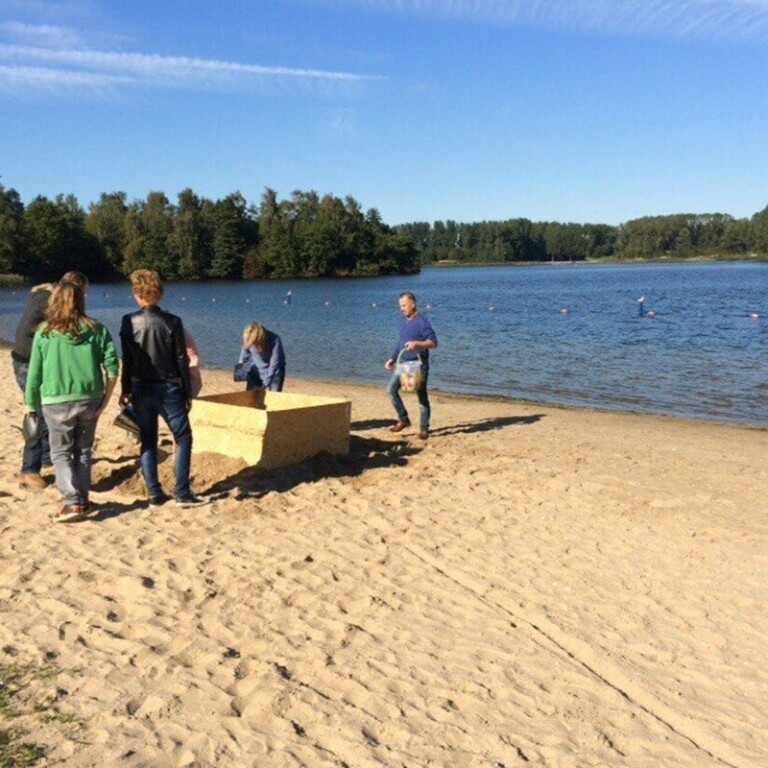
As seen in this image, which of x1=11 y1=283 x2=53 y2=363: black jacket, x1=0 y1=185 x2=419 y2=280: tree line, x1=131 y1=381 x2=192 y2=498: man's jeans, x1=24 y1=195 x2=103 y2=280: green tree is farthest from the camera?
x1=0 y1=185 x2=419 y2=280: tree line

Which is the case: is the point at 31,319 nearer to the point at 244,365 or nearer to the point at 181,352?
the point at 181,352

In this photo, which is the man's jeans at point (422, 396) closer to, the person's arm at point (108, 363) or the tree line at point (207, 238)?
the person's arm at point (108, 363)

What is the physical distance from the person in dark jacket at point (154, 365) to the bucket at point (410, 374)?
→ 3.96 meters

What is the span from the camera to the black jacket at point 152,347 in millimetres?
6395

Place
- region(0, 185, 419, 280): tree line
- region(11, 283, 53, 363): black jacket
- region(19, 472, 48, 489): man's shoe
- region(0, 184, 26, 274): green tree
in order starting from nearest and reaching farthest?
1. region(11, 283, 53, 363): black jacket
2. region(19, 472, 48, 489): man's shoe
3. region(0, 184, 26, 274): green tree
4. region(0, 185, 419, 280): tree line

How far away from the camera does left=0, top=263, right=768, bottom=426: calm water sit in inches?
709

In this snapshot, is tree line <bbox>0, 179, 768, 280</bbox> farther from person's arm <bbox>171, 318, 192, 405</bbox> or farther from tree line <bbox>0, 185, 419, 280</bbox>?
person's arm <bbox>171, 318, 192, 405</bbox>

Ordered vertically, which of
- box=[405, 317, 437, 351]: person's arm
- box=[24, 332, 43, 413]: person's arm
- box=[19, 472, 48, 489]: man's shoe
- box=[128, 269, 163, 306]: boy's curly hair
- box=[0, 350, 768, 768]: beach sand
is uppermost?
box=[128, 269, 163, 306]: boy's curly hair

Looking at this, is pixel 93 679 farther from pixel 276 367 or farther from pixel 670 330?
pixel 670 330

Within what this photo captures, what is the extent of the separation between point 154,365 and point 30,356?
1481mm

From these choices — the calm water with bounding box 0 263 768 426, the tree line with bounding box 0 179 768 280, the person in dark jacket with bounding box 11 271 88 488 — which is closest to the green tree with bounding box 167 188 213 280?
the tree line with bounding box 0 179 768 280

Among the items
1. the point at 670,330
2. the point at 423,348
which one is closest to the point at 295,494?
the point at 423,348

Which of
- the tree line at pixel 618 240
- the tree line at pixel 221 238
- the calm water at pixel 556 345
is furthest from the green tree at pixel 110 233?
the tree line at pixel 618 240

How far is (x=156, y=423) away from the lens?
674 centimetres
